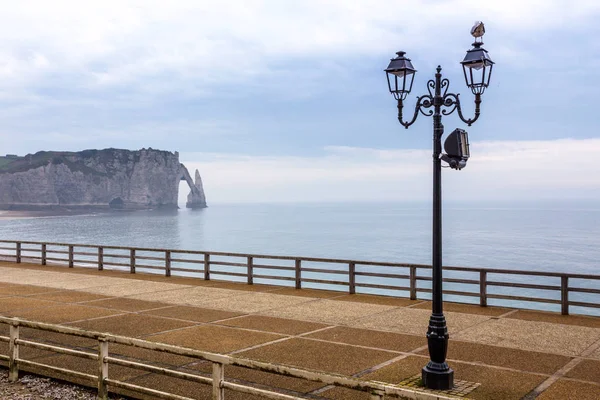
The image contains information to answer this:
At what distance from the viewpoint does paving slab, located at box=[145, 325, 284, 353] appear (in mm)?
10969

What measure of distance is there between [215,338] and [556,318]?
8223mm

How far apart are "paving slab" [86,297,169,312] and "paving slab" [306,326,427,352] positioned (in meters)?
5.53

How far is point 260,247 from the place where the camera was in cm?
9956

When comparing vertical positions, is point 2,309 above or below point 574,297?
above

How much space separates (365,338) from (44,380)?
19.4 ft

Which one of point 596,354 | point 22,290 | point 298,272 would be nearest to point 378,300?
point 298,272

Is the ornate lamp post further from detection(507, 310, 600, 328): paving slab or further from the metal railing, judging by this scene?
detection(507, 310, 600, 328): paving slab

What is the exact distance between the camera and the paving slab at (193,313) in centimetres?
1395

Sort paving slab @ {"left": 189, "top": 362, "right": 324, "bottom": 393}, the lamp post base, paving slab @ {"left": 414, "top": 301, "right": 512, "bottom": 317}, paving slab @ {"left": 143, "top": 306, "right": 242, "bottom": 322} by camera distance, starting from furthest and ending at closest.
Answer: paving slab @ {"left": 414, "top": 301, "right": 512, "bottom": 317} < paving slab @ {"left": 143, "top": 306, "right": 242, "bottom": 322} < paving slab @ {"left": 189, "top": 362, "right": 324, "bottom": 393} < the lamp post base

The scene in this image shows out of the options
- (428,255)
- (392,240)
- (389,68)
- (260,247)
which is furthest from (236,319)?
(392,240)

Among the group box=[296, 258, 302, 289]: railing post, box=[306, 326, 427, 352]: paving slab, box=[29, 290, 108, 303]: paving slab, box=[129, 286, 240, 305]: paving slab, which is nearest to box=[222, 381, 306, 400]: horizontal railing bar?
box=[306, 326, 427, 352]: paving slab

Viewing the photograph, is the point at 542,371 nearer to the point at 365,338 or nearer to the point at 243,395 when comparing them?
the point at 365,338

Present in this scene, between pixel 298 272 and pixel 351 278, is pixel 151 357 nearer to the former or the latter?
pixel 298 272

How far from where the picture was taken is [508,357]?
10227 mm
